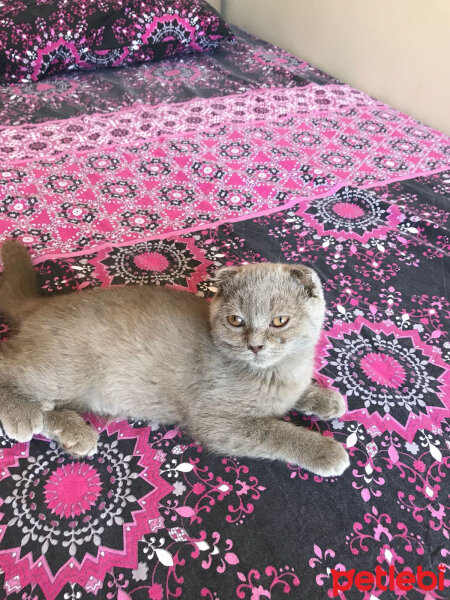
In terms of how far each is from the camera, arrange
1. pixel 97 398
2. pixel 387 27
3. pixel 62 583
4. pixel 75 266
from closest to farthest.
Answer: pixel 62 583
pixel 97 398
pixel 75 266
pixel 387 27

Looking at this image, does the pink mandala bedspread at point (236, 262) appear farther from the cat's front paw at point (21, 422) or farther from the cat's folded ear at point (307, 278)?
the cat's folded ear at point (307, 278)

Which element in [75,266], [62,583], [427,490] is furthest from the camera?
[75,266]

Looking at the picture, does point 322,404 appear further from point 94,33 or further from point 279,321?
point 94,33

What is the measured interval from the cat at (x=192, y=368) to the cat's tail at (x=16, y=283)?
84 mm

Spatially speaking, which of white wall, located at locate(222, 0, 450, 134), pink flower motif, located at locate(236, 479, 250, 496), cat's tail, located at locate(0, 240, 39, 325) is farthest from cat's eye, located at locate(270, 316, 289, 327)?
white wall, located at locate(222, 0, 450, 134)

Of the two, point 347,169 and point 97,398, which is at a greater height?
point 347,169

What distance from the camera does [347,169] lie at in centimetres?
193

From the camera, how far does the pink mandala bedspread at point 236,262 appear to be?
0.82 metres

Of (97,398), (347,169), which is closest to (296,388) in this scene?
(97,398)

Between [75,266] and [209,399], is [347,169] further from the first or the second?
[209,399]

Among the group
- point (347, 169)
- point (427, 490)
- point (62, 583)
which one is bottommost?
point (62, 583)

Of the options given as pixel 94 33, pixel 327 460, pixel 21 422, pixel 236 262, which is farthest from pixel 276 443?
pixel 94 33

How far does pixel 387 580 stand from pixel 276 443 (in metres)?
0.30

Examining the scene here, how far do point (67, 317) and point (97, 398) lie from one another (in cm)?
20
